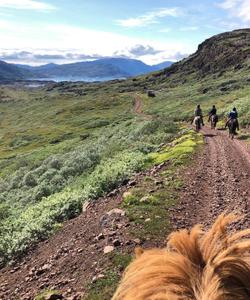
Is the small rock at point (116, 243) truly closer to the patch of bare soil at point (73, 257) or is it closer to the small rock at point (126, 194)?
the patch of bare soil at point (73, 257)

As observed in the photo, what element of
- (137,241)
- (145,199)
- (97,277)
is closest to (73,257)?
(137,241)

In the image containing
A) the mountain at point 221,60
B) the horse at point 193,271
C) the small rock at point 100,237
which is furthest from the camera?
the mountain at point 221,60

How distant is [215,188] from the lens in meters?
16.9

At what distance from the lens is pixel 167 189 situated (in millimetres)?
16469

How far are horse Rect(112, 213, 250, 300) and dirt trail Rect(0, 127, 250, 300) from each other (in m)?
7.00

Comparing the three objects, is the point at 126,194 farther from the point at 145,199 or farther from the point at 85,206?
the point at 85,206

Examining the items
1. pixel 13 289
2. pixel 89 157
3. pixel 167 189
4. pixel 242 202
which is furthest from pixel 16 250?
pixel 89 157

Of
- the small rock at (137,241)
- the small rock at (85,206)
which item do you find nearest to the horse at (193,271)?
the small rock at (137,241)

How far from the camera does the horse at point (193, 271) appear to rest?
248cm

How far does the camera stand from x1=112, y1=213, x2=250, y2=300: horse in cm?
248

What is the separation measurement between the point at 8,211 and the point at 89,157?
27.6 ft

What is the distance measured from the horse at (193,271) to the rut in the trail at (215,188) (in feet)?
24.6

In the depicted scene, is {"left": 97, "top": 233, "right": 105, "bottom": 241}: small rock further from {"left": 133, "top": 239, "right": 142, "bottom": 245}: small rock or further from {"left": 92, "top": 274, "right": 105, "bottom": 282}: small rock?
{"left": 92, "top": 274, "right": 105, "bottom": 282}: small rock

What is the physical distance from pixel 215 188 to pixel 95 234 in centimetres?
571
